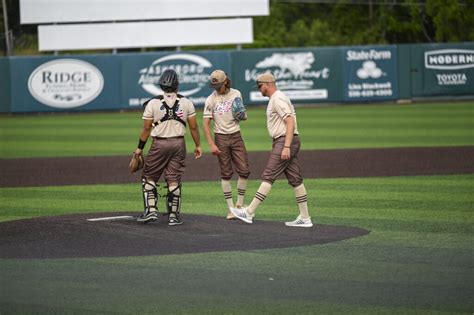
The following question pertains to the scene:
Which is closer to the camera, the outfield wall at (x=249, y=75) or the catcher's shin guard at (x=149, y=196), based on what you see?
the catcher's shin guard at (x=149, y=196)

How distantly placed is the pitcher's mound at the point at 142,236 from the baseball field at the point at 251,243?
0.8 inches

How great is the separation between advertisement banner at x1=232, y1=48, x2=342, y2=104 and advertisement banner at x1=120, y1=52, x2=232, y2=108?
0.68 metres

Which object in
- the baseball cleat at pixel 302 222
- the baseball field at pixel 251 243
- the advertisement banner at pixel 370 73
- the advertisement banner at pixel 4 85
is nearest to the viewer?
the baseball field at pixel 251 243

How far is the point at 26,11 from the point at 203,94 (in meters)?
8.08

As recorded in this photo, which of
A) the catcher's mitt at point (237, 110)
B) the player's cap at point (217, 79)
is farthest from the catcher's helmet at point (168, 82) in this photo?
the catcher's mitt at point (237, 110)

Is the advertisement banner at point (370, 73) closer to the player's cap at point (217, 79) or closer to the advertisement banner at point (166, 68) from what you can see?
the advertisement banner at point (166, 68)

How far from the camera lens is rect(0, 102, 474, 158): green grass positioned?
912 inches

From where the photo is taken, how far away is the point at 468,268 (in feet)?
29.6

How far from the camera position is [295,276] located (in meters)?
8.71

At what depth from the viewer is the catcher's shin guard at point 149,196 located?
11.7 meters

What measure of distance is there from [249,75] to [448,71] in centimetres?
752

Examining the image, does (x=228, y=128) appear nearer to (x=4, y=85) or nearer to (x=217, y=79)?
(x=217, y=79)

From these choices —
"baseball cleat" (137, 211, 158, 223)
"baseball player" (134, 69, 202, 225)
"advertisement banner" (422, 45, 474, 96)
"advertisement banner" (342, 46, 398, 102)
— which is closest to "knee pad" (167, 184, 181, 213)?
"baseball player" (134, 69, 202, 225)

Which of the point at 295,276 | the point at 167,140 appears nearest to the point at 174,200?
the point at 167,140
